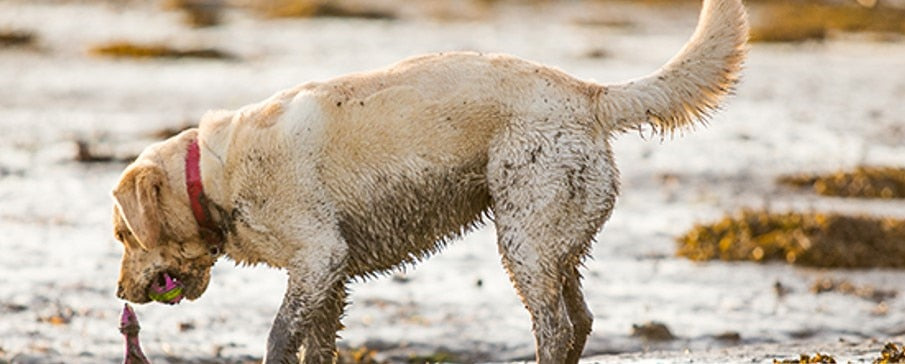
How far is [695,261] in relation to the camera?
42.3 ft

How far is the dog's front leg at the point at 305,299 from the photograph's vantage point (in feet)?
24.3

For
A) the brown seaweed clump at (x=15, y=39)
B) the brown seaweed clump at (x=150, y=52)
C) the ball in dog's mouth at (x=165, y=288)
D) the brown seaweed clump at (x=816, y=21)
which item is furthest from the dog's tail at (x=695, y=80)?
the brown seaweed clump at (x=816, y=21)

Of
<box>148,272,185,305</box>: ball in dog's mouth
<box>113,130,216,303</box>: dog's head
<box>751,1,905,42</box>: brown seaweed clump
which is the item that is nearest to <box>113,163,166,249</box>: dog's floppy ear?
<box>113,130,216,303</box>: dog's head

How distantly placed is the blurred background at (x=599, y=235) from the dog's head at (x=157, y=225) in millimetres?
1094

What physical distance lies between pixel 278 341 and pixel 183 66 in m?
19.4

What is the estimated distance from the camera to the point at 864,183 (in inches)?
610

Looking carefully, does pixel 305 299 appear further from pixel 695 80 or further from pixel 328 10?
pixel 328 10

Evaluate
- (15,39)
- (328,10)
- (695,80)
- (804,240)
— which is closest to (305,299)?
(695,80)

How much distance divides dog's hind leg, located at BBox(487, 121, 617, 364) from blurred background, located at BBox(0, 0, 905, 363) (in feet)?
3.24

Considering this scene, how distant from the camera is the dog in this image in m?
7.30

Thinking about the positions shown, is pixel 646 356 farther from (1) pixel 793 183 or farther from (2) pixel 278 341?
(1) pixel 793 183

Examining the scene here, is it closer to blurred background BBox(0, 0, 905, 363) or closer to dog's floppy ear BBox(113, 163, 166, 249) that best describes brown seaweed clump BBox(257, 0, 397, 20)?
blurred background BBox(0, 0, 905, 363)

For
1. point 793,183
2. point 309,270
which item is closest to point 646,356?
point 309,270

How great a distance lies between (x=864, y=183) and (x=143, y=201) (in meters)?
9.69
